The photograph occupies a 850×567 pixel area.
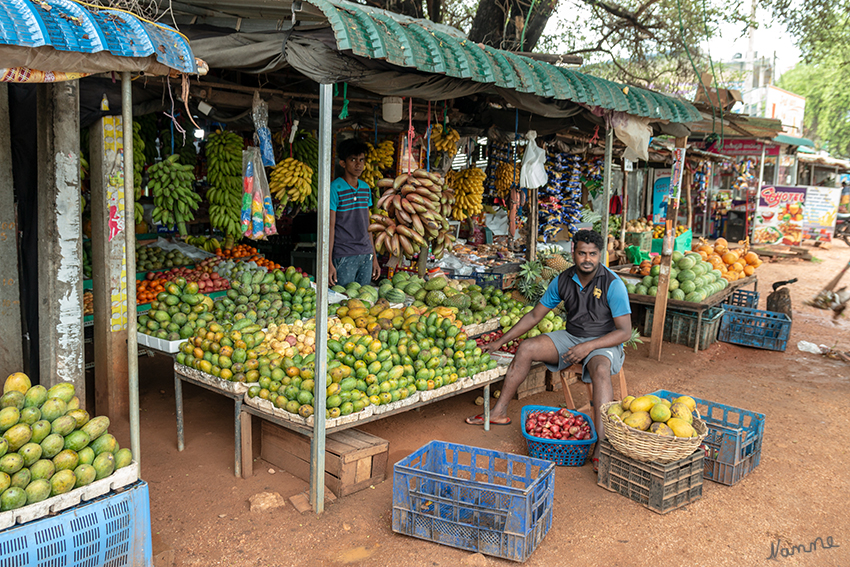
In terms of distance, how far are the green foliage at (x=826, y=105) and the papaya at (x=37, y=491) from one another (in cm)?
3526

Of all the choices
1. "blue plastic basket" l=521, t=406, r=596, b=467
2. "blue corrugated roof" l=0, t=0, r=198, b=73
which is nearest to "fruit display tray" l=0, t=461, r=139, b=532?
"blue corrugated roof" l=0, t=0, r=198, b=73

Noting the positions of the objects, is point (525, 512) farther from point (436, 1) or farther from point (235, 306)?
point (436, 1)

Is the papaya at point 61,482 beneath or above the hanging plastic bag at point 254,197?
beneath

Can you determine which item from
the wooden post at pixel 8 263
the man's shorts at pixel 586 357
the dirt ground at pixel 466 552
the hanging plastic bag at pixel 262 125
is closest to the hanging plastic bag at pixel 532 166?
the man's shorts at pixel 586 357

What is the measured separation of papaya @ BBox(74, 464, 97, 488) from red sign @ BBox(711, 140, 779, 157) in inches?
642

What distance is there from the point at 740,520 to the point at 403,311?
2873 millimetres

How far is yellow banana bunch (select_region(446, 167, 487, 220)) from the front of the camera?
23.1ft

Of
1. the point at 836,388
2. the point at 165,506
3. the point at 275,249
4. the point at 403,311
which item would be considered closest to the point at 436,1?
the point at 275,249

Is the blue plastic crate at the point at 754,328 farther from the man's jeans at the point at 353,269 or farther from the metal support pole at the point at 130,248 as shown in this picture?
the metal support pole at the point at 130,248

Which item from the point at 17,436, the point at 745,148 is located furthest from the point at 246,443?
the point at 745,148

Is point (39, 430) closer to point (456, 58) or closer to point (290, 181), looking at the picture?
point (456, 58)

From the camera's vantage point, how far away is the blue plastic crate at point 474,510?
3.05 metres

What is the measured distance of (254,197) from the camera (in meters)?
4.76

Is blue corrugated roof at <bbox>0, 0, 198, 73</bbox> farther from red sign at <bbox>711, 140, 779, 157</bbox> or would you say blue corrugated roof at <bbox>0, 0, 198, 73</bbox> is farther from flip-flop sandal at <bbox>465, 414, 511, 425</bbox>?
red sign at <bbox>711, 140, 779, 157</bbox>
